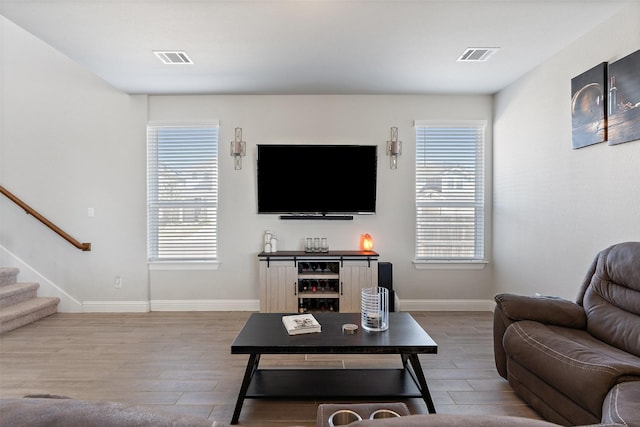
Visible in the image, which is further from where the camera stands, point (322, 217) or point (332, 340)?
point (322, 217)

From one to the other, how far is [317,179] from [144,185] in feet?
7.09

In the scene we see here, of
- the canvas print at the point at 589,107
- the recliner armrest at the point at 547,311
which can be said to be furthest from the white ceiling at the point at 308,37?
the recliner armrest at the point at 547,311

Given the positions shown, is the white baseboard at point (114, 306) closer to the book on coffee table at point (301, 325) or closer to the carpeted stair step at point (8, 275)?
the carpeted stair step at point (8, 275)

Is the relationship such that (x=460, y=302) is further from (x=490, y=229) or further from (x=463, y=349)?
(x=463, y=349)

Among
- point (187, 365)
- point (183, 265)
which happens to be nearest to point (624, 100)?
point (187, 365)

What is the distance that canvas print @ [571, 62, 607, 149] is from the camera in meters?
2.63

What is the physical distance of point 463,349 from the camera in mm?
3113

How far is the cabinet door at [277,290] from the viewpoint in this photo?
13.0 ft

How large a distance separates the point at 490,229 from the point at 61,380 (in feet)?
15.1

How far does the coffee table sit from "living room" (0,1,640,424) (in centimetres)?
185

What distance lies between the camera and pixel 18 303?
3.98 m

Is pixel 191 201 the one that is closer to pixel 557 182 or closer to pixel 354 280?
pixel 354 280

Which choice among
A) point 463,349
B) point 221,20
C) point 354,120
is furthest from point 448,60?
point 463,349

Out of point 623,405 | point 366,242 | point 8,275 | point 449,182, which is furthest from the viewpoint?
point 449,182
